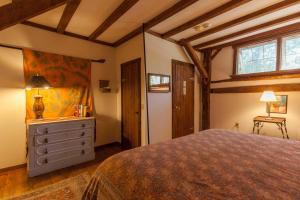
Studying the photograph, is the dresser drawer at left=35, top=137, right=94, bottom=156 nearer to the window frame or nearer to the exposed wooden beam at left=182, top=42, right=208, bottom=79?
the exposed wooden beam at left=182, top=42, right=208, bottom=79

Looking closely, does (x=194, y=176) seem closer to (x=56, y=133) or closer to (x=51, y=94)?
(x=56, y=133)

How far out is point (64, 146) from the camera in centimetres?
259

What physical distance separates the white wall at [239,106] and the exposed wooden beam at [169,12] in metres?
2.27

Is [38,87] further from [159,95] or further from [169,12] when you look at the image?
[169,12]

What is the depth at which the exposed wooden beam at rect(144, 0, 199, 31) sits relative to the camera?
214cm

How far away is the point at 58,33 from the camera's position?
2959 millimetres

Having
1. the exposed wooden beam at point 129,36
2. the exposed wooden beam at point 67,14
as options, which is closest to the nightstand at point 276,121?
the exposed wooden beam at point 129,36

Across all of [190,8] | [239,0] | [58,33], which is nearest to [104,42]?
[58,33]

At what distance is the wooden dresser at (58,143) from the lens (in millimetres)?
2318

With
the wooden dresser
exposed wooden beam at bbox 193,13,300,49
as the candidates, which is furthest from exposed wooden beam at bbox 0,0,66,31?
exposed wooden beam at bbox 193,13,300,49

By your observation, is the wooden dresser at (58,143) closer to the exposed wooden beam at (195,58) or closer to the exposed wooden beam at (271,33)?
the exposed wooden beam at (195,58)

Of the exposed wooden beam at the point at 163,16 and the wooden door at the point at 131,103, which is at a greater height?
the exposed wooden beam at the point at 163,16

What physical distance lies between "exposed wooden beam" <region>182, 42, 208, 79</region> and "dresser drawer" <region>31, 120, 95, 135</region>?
270 cm

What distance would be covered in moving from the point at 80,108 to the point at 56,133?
24.8 inches
